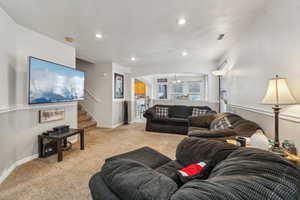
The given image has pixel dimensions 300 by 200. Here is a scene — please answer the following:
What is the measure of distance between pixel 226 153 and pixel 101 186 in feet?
3.29

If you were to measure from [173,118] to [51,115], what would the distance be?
324 centimetres

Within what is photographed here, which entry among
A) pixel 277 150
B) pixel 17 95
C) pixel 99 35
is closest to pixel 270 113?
pixel 277 150

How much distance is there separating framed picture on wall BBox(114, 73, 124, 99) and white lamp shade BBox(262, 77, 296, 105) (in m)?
4.69

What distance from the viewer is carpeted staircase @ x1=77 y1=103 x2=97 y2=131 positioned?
4.71 metres

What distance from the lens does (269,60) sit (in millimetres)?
1874

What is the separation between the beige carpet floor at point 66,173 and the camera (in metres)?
1.71

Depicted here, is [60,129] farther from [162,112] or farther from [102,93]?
[162,112]

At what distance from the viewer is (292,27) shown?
4.82 feet

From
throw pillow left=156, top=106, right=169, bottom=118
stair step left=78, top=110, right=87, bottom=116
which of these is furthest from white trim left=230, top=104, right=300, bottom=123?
stair step left=78, top=110, right=87, bottom=116

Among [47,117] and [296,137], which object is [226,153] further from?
[47,117]

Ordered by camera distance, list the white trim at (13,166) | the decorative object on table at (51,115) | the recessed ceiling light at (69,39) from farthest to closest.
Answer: the recessed ceiling light at (69,39)
the decorative object on table at (51,115)
the white trim at (13,166)

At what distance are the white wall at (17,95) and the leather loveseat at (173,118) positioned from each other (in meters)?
2.70

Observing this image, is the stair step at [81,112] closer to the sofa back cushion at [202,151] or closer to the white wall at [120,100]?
the white wall at [120,100]

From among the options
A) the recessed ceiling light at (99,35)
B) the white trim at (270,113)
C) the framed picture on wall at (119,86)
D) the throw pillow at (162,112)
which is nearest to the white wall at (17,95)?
the recessed ceiling light at (99,35)
